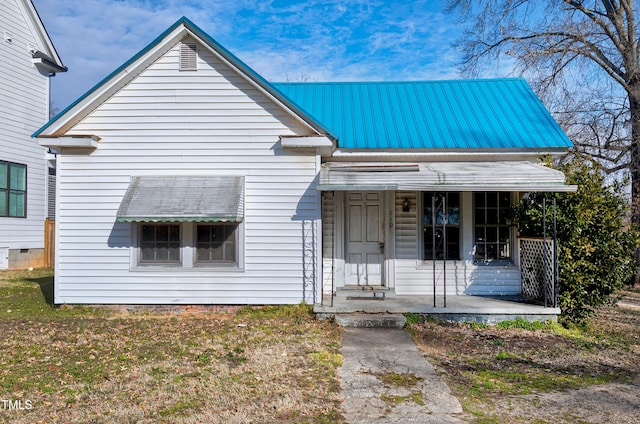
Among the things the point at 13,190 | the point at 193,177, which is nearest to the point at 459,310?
the point at 193,177

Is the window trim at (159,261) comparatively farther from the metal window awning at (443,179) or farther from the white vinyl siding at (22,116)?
the white vinyl siding at (22,116)

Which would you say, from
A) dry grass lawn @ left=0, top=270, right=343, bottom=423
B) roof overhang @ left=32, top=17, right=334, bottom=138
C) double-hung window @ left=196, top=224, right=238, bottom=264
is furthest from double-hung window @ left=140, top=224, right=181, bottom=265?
roof overhang @ left=32, top=17, right=334, bottom=138

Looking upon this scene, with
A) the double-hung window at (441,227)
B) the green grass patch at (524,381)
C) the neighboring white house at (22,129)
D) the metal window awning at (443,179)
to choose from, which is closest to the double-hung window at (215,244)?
the metal window awning at (443,179)

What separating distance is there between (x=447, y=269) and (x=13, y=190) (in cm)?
1531

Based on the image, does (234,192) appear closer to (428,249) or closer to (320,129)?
(320,129)

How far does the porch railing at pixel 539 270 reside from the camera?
345 inches

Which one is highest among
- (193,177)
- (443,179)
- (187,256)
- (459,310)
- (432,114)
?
(432,114)

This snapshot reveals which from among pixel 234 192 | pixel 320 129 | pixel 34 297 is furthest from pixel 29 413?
pixel 34 297

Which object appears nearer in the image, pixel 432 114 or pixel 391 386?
pixel 391 386

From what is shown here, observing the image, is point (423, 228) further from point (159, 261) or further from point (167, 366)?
point (167, 366)

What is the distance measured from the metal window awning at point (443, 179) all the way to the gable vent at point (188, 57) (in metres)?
3.30

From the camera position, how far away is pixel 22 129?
17.6 meters

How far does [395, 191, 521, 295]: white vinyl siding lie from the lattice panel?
1.55 ft

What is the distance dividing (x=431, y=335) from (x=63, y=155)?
771 centimetres
